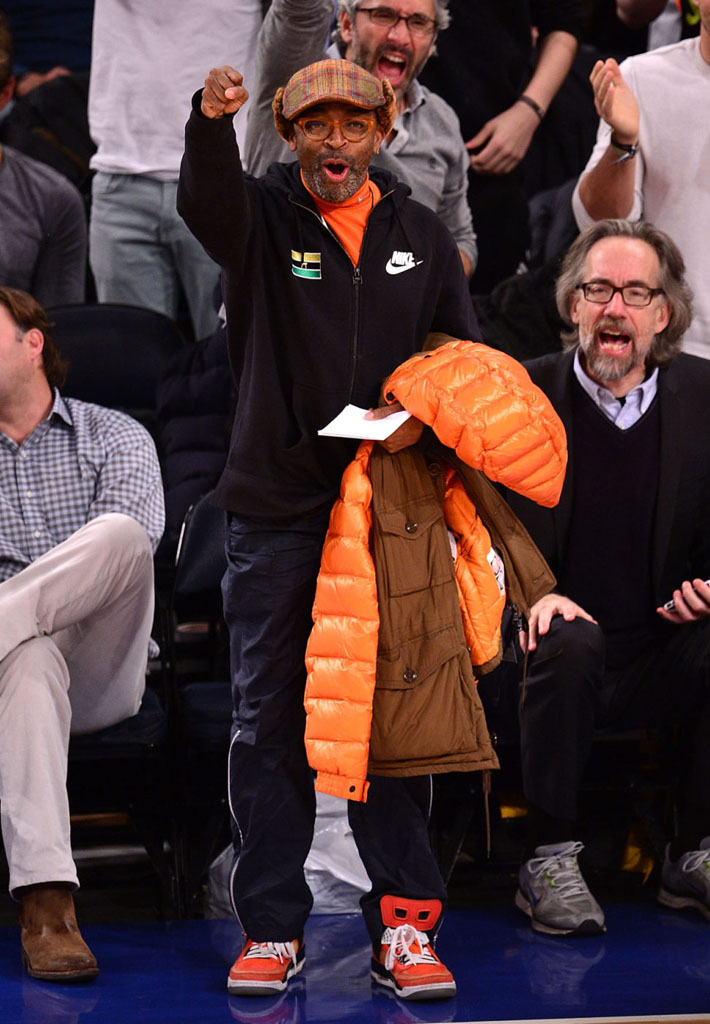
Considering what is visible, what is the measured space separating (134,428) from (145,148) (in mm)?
1067

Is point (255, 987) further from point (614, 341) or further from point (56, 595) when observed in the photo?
point (614, 341)

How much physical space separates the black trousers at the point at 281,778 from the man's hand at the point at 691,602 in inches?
32.2

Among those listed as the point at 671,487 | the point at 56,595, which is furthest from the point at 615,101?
the point at 56,595

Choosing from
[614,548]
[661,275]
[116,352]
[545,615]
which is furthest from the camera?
[116,352]

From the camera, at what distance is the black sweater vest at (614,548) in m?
3.22

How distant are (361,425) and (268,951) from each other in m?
0.95

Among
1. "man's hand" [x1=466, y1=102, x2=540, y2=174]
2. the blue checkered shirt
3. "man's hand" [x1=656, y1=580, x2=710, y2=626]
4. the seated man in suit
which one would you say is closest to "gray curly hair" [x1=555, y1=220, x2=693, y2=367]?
the seated man in suit

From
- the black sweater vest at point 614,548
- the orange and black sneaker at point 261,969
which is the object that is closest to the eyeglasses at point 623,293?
the black sweater vest at point 614,548

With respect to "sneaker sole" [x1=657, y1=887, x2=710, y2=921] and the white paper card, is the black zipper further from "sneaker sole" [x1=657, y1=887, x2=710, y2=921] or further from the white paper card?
"sneaker sole" [x1=657, y1=887, x2=710, y2=921]

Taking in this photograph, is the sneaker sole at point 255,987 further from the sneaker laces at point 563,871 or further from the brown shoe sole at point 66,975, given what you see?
the sneaker laces at point 563,871

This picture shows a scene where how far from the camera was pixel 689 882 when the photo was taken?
9.96ft

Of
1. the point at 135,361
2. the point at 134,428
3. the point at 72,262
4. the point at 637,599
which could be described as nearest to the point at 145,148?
the point at 72,262

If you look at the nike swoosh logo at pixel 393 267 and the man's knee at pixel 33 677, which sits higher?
the nike swoosh logo at pixel 393 267

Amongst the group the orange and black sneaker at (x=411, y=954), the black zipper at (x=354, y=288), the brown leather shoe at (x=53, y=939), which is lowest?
the brown leather shoe at (x=53, y=939)
